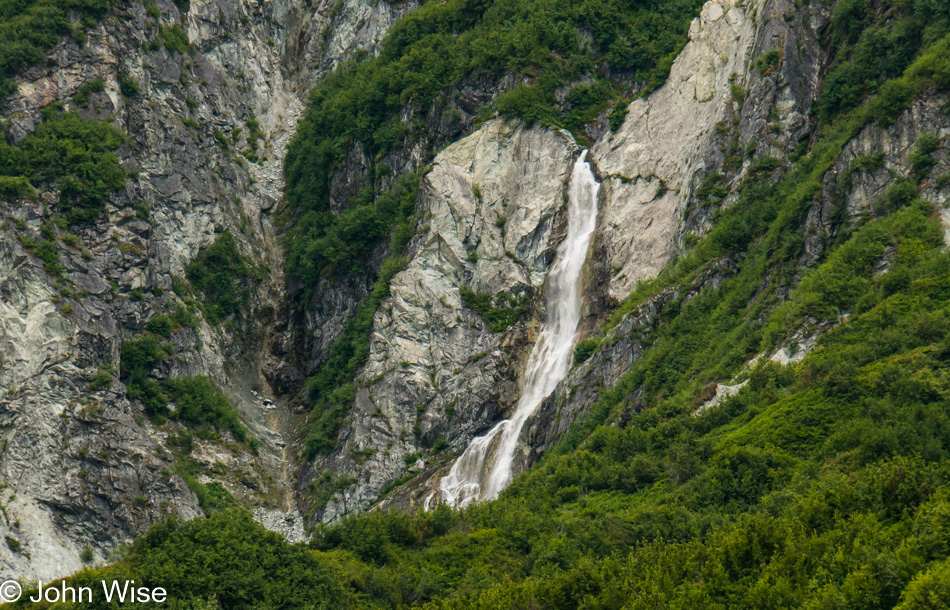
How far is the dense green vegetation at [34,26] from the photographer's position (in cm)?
7450

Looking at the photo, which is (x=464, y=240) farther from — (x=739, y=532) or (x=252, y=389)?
(x=739, y=532)

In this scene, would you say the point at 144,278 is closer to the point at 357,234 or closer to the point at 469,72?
the point at 357,234

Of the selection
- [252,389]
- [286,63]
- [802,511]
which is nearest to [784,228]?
[802,511]

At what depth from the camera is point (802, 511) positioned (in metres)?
31.5

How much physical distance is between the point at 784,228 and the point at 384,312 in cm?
2937

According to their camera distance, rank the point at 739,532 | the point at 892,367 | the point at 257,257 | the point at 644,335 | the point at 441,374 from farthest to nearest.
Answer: the point at 257,257 < the point at 441,374 < the point at 644,335 < the point at 892,367 < the point at 739,532

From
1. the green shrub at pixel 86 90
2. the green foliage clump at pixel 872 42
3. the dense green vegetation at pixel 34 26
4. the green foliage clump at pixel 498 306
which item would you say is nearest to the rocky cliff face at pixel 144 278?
the green shrub at pixel 86 90

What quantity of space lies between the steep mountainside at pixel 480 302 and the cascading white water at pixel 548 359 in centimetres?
88


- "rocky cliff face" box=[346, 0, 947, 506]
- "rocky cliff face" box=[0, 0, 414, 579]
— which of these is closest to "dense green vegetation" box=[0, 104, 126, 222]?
"rocky cliff face" box=[0, 0, 414, 579]

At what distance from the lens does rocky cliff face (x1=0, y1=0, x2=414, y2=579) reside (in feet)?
198

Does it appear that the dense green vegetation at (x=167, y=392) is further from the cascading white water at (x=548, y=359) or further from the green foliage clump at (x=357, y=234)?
the cascading white water at (x=548, y=359)

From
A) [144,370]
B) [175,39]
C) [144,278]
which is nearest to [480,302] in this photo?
[144,370]

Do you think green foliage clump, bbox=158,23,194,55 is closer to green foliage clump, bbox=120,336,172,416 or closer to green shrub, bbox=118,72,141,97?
green shrub, bbox=118,72,141,97

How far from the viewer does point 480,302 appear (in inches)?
2813
